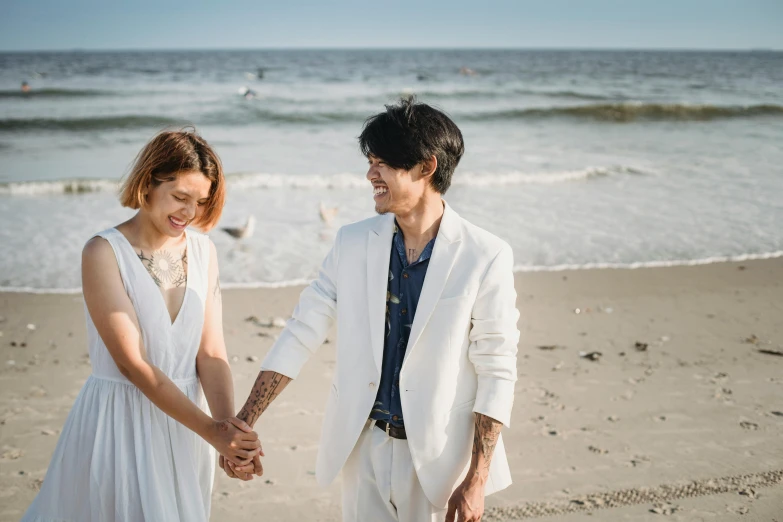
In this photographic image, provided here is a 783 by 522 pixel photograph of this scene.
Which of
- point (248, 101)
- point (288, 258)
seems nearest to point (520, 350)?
point (288, 258)

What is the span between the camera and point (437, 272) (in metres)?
2.46

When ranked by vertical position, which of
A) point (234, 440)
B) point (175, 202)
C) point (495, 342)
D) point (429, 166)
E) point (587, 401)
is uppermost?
point (429, 166)

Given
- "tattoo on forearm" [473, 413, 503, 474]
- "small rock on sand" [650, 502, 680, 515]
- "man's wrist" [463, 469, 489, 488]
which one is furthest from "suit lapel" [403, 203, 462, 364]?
"small rock on sand" [650, 502, 680, 515]

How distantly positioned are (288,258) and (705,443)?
16.6 feet

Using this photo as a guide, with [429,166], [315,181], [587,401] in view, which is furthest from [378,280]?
[315,181]

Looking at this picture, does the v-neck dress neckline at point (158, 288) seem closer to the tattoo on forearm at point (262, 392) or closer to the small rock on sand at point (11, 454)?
the tattoo on forearm at point (262, 392)

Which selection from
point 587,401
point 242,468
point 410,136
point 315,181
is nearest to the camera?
point 410,136

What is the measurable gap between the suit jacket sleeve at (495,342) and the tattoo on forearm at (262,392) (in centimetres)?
69

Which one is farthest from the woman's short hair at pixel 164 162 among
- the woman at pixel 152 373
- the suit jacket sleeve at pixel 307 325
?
the suit jacket sleeve at pixel 307 325

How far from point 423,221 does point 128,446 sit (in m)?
1.23

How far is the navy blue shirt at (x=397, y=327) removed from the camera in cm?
253

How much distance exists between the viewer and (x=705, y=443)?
448 centimetres

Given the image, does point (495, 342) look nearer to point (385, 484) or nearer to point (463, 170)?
point (385, 484)

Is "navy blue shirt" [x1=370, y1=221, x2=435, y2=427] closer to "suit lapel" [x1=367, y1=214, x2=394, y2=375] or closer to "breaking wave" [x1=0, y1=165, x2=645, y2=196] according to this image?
"suit lapel" [x1=367, y1=214, x2=394, y2=375]
